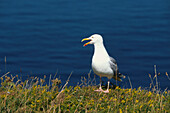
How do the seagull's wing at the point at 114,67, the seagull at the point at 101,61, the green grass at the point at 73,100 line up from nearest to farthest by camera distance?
the green grass at the point at 73,100 < the seagull at the point at 101,61 < the seagull's wing at the point at 114,67

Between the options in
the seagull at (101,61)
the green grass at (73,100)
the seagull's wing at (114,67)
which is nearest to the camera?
the green grass at (73,100)

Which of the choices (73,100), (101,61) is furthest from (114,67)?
(73,100)

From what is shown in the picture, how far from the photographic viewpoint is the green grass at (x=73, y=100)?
801cm

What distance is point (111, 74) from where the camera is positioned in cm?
991

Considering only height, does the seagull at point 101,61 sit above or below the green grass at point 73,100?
above

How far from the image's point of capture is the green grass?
8008mm

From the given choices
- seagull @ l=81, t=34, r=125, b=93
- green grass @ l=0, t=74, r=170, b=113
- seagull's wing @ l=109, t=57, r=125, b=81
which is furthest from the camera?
seagull's wing @ l=109, t=57, r=125, b=81

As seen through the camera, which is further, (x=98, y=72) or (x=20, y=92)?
(x=98, y=72)

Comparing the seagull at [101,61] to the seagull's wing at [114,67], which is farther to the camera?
the seagull's wing at [114,67]

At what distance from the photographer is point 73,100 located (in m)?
8.43

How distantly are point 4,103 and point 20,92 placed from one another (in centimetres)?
73

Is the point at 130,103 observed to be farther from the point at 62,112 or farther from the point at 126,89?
the point at 62,112

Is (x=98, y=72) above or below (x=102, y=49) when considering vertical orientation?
below

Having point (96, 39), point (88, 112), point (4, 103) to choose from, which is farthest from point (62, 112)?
point (96, 39)
